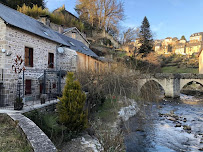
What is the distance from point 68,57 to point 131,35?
2382cm

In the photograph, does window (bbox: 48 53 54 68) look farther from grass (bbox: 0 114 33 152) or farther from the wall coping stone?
the wall coping stone

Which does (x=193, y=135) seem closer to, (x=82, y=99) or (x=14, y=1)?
(x=82, y=99)

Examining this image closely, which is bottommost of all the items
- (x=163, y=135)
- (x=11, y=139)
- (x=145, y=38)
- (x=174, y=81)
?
(x=163, y=135)

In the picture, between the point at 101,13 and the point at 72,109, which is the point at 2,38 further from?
the point at 101,13

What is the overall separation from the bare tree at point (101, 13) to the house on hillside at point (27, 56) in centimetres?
2039

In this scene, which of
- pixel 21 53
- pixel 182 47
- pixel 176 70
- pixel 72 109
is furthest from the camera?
pixel 182 47

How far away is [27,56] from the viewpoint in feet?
35.6

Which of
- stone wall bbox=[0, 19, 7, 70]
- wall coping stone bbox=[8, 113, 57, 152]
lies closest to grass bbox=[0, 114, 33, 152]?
wall coping stone bbox=[8, 113, 57, 152]

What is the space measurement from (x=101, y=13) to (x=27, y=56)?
25.2 metres

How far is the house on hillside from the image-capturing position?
902 cm

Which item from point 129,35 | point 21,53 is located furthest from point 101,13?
point 21,53

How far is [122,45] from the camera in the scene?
118 ft

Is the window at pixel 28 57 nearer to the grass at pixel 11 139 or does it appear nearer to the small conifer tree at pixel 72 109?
the small conifer tree at pixel 72 109

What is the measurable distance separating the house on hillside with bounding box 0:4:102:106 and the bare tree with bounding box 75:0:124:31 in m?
20.4
